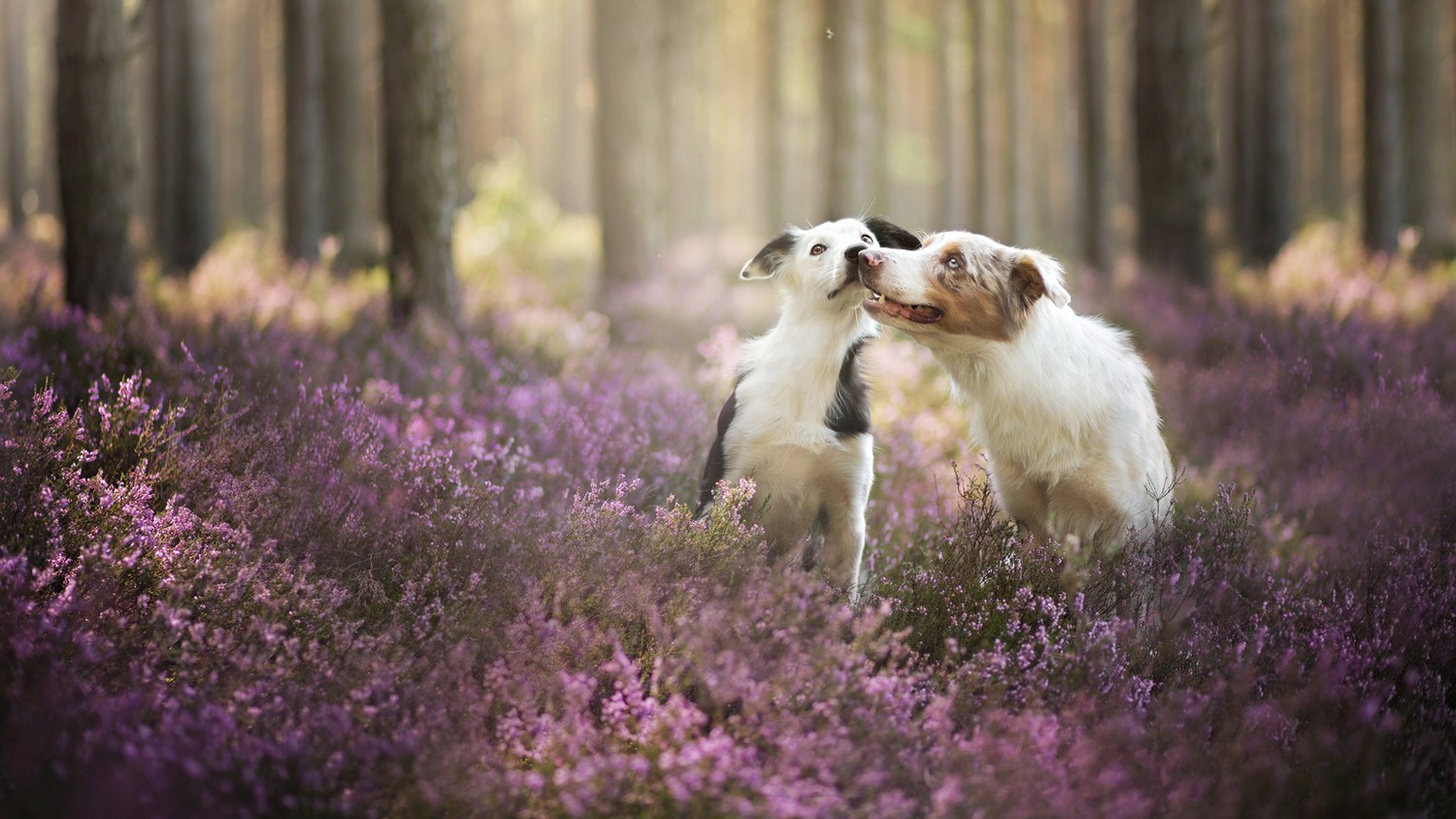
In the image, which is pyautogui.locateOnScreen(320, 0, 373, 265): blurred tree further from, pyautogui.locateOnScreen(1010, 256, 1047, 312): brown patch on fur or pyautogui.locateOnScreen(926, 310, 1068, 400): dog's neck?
pyautogui.locateOnScreen(1010, 256, 1047, 312): brown patch on fur

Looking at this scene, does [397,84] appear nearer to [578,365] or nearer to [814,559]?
[578,365]

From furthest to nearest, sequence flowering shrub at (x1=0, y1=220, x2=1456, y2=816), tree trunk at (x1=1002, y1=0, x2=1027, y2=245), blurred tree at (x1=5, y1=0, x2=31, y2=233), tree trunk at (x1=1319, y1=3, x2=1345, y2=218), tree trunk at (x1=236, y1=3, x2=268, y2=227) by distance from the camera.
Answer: tree trunk at (x1=236, y1=3, x2=268, y2=227)
tree trunk at (x1=1319, y1=3, x2=1345, y2=218)
blurred tree at (x1=5, y1=0, x2=31, y2=233)
tree trunk at (x1=1002, y1=0, x2=1027, y2=245)
flowering shrub at (x1=0, y1=220, x2=1456, y2=816)

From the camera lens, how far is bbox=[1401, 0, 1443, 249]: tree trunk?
15391 millimetres

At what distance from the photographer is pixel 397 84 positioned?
8.30 m

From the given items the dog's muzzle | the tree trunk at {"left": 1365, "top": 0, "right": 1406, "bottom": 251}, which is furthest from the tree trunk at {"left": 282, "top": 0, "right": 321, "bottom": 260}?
the tree trunk at {"left": 1365, "top": 0, "right": 1406, "bottom": 251}

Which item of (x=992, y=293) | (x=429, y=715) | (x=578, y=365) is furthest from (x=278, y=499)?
(x=578, y=365)

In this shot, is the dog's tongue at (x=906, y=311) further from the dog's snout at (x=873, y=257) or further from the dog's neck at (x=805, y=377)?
the dog's neck at (x=805, y=377)

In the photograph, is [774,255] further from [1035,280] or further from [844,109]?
[844,109]

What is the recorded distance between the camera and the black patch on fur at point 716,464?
4.50 meters

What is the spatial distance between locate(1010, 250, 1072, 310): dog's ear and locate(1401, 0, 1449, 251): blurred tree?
1452cm

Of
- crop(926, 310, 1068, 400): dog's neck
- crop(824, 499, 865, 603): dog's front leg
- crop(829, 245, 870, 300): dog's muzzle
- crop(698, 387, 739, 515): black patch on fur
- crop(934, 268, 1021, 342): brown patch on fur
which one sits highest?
crop(829, 245, 870, 300): dog's muzzle

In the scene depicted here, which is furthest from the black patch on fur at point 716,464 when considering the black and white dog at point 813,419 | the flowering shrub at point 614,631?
the flowering shrub at point 614,631

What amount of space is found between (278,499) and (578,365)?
3.87 m

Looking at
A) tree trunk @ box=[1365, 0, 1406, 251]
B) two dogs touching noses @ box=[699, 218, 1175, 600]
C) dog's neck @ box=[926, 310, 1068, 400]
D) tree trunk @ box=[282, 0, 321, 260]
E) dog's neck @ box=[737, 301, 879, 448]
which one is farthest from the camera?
tree trunk @ box=[282, 0, 321, 260]
